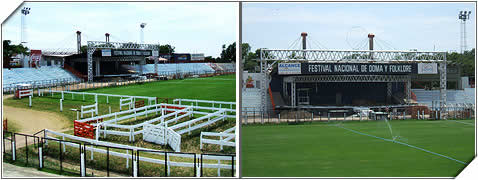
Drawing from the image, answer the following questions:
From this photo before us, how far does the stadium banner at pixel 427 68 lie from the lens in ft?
44.4

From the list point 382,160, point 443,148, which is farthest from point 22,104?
point 443,148

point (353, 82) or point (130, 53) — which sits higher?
point (130, 53)

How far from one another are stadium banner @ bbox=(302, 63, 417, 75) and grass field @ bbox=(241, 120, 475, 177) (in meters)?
2.18

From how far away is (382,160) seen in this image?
7.91 m

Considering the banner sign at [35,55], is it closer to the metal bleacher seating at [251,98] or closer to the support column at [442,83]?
the metal bleacher seating at [251,98]

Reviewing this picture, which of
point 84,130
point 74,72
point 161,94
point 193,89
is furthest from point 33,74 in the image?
point 84,130

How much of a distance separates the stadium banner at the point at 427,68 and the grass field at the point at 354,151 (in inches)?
85.4

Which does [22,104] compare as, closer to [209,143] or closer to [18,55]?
[18,55]

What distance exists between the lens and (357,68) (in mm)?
14234

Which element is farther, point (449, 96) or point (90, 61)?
point (90, 61)

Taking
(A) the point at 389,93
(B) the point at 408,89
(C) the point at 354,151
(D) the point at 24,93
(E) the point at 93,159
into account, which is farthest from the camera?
(A) the point at 389,93

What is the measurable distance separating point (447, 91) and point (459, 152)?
5058mm

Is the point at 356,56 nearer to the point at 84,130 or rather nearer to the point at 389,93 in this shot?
the point at 389,93

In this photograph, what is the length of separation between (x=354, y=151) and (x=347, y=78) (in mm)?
5869
